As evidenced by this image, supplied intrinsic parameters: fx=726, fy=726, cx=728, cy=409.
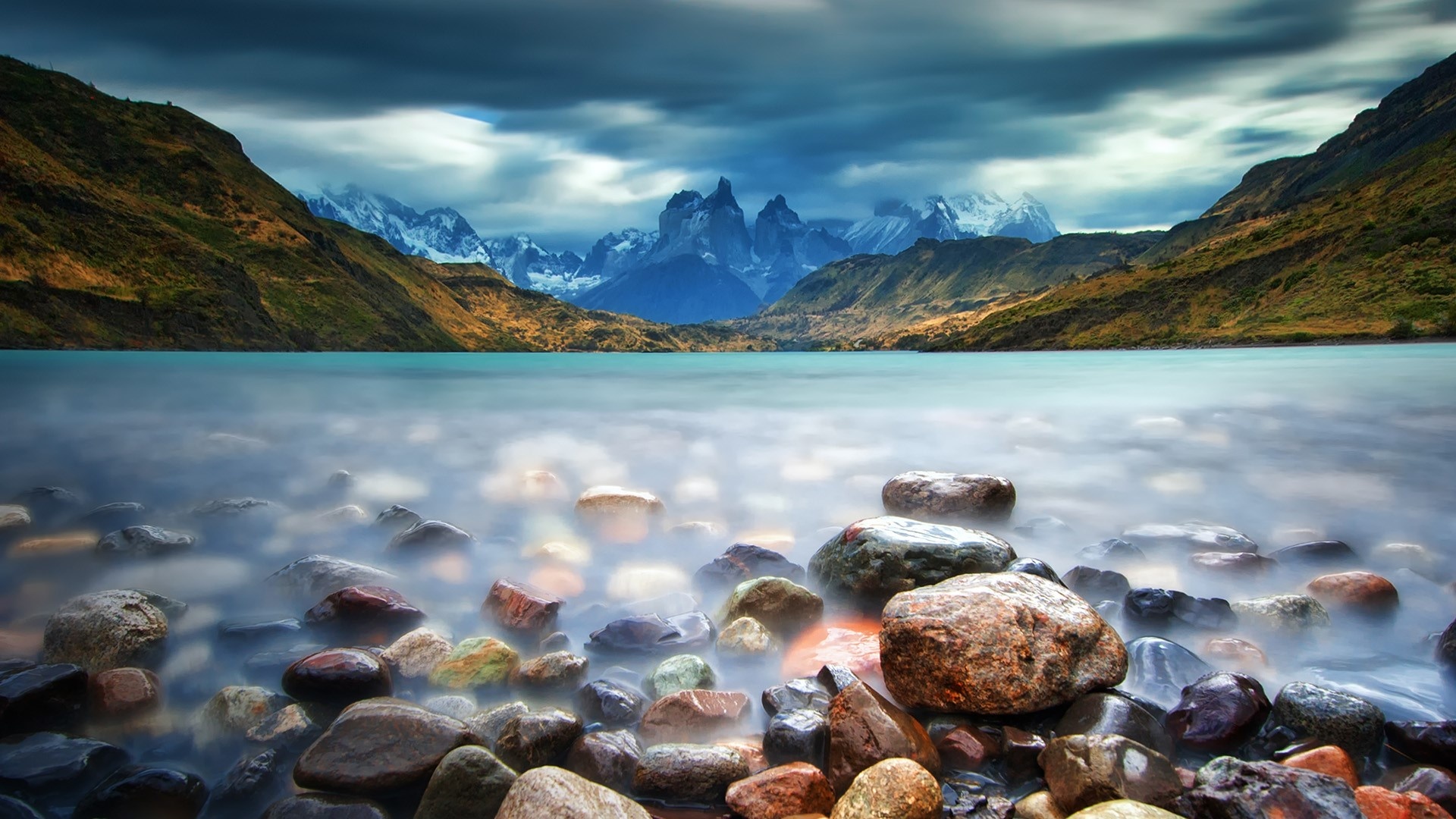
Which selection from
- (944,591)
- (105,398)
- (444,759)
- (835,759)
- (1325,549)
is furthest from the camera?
Result: (105,398)

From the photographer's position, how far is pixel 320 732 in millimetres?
7629

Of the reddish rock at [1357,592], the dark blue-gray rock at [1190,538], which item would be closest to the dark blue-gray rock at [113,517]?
the dark blue-gray rock at [1190,538]

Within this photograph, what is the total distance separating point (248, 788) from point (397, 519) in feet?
32.4

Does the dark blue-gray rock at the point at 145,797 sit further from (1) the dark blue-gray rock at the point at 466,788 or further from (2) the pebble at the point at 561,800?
(2) the pebble at the point at 561,800

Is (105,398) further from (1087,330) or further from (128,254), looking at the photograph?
(1087,330)

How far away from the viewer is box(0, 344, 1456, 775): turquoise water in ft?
38.1

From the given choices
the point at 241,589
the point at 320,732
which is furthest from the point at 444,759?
the point at 241,589

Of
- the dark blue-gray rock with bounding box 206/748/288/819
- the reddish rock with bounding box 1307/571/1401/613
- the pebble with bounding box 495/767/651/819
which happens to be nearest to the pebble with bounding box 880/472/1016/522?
the reddish rock with bounding box 1307/571/1401/613

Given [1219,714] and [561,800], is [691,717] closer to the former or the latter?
[561,800]

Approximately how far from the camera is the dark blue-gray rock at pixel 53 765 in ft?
22.0

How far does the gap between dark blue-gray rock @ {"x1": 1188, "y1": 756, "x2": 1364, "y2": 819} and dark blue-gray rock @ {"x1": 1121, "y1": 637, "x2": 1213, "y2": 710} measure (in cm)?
197

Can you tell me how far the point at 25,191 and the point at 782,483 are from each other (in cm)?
22821

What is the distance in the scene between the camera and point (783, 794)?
21.1ft

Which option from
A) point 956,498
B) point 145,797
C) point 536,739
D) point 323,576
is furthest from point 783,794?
point 956,498
